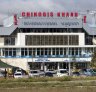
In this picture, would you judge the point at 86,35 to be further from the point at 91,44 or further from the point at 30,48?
the point at 30,48

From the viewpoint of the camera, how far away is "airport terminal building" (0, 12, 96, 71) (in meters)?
113

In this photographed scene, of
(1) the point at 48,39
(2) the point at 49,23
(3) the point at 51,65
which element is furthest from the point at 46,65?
(2) the point at 49,23

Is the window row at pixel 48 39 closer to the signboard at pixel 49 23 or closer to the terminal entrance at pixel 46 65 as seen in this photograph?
the signboard at pixel 49 23

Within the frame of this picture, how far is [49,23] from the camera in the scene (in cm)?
11431

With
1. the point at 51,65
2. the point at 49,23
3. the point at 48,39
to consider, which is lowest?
the point at 51,65

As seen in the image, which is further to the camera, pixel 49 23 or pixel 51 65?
pixel 51 65

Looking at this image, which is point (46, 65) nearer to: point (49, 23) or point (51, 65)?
point (51, 65)

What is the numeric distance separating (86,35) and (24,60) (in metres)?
18.1

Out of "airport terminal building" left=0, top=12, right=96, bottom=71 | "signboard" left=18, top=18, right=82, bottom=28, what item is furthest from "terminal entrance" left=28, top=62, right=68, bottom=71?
"signboard" left=18, top=18, right=82, bottom=28

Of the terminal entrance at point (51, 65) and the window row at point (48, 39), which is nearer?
the window row at point (48, 39)

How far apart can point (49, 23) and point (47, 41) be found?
465 centimetres

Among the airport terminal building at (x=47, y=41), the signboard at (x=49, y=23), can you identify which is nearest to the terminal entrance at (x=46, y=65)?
the airport terminal building at (x=47, y=41)

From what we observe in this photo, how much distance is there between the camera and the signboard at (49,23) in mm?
113312

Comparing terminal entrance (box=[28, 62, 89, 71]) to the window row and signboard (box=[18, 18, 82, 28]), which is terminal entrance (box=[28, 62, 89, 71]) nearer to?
the window row
